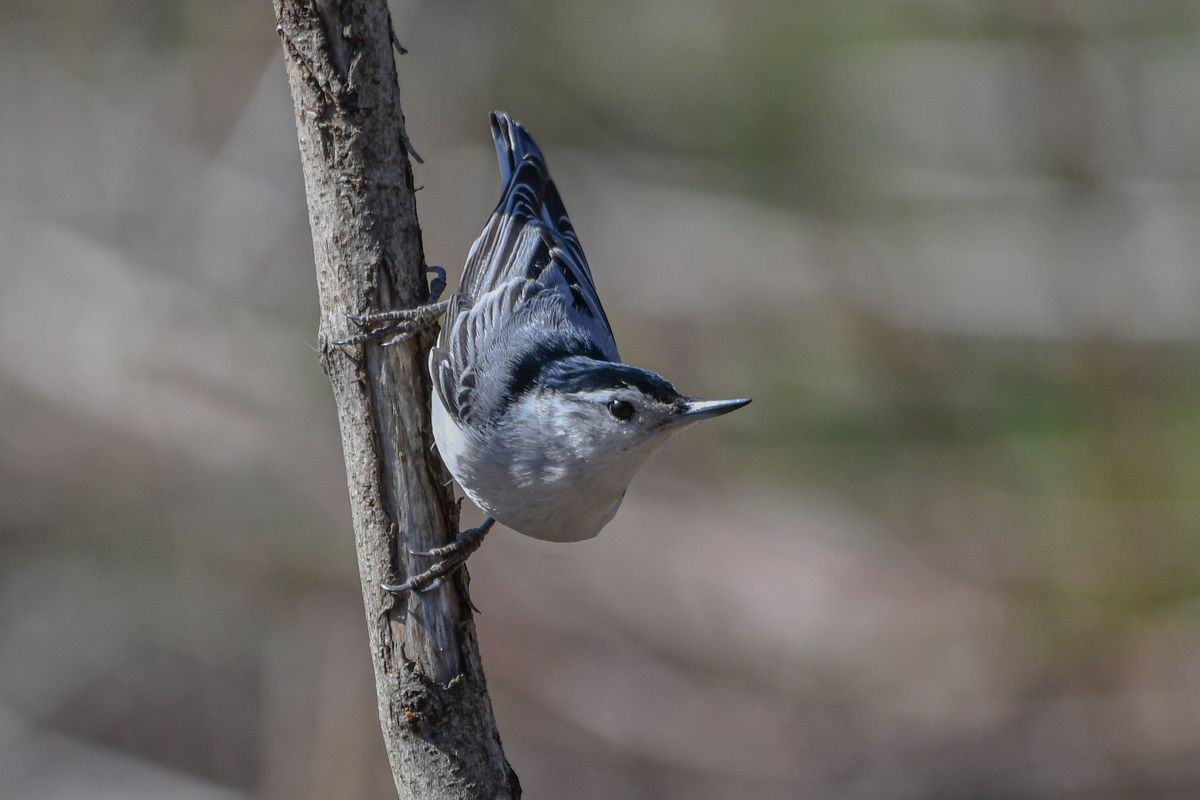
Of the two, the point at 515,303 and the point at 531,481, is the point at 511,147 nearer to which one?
the point at 515,303

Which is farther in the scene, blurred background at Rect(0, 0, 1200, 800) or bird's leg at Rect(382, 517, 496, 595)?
blurred background at Rect(0, 0, 1200, 800)

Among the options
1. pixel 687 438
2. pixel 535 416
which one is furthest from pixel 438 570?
pixel 687 438

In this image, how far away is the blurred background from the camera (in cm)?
462

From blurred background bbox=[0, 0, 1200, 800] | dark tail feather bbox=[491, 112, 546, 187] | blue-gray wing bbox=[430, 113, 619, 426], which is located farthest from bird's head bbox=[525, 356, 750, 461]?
blurred background bbox=[0, 0, 1200, 800]

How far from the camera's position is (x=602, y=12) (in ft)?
21.0

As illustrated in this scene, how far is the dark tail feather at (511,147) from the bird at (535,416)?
1.59 feet

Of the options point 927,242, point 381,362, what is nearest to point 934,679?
point 927,242

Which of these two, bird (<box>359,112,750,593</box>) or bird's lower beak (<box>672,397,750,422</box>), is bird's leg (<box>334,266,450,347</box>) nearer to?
bird (<box>359,112,750,593</box>)

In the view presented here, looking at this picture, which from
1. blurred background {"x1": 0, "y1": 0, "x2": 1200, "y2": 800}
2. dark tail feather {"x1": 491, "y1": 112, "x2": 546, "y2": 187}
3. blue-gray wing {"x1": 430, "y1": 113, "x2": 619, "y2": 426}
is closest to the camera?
blue-gray wing {"x1": 430, "y1": 113, "x2": 619, "y2": 426}

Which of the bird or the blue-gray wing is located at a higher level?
the blue-gray wing

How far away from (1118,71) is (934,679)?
8.99ft

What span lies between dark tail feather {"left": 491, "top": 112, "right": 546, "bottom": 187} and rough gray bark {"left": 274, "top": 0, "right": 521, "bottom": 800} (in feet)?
2.87

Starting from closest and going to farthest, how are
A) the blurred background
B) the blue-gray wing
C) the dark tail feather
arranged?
the blue-gray wing → the dark tail feather → the blurred background

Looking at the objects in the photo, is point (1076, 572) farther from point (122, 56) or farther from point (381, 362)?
point (122, 56)
